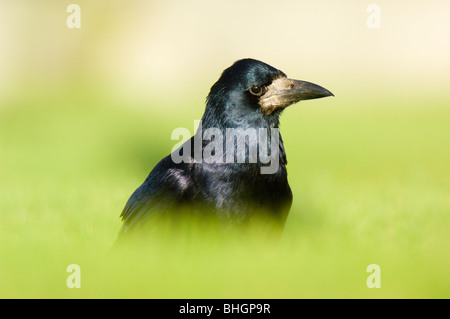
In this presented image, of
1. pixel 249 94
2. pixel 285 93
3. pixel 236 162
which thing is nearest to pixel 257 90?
pixel 249 94

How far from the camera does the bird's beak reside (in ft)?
14.5

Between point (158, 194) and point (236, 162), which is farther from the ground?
point (236, 162)

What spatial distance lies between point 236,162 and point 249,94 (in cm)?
46

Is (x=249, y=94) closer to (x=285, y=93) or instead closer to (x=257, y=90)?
(x=257, y=90)

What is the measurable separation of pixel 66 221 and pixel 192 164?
1.45m

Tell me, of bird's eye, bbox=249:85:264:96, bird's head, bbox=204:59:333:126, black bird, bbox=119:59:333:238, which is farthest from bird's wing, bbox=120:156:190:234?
bird's eye, bbox=249:85:264:96

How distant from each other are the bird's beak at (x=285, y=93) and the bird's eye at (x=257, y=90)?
0.10ft

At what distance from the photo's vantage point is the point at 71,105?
12492 millimetres

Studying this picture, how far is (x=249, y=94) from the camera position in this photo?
4.35 meters

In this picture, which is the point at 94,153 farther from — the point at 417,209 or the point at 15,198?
the point at 417,209

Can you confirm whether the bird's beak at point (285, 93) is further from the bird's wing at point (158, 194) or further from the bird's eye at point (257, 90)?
the bird's wing at point (158, 194)

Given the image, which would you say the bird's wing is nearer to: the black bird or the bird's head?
the black bird

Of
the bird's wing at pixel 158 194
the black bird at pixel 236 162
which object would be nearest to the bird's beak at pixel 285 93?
the black bird at pixel 236 162

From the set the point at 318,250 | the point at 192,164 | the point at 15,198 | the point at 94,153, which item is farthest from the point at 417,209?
the point at 94,153
